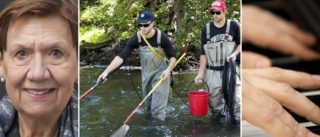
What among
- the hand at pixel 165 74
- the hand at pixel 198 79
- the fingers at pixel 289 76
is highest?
the fingers at pixel 289 76

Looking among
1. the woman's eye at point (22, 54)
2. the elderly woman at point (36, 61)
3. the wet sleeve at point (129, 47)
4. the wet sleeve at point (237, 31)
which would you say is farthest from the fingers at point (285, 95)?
the woman's eye at point (22, 54)

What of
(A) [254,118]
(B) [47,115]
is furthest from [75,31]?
(A) [254,118]

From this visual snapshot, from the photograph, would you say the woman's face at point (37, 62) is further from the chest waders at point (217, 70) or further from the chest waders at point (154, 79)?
the chest waders at point (217, 70)

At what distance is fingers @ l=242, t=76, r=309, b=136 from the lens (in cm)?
173

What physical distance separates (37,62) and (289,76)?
4.30 ft

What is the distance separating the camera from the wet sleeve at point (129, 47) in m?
2.36

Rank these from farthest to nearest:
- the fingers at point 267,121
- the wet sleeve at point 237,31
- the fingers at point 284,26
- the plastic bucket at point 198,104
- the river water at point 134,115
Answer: the plastic bucket at point 198,104, the wet sleeve at point 237,31, the river water at point 134,115, the fingers at point 267,121, the fingers at point 284,26

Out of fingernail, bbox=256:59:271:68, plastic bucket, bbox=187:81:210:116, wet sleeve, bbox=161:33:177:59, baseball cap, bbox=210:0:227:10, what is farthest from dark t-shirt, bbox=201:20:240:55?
fingernail, bbox=256:59:271:68

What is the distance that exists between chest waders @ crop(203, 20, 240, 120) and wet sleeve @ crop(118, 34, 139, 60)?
495mm

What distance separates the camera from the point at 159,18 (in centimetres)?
232

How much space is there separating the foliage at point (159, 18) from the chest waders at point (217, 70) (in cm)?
11

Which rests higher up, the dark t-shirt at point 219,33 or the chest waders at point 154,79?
the dark t-shirt at point 219,33

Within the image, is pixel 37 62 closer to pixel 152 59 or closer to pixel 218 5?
pixel 152 59

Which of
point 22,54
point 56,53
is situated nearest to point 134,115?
point 56,53
